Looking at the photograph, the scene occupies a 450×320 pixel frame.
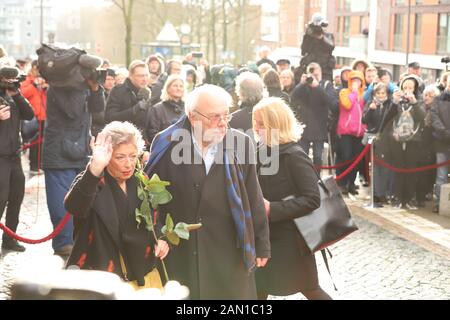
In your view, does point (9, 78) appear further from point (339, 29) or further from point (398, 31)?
point (339, 29)

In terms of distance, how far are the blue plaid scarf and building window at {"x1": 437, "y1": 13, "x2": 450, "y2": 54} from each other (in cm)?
4421

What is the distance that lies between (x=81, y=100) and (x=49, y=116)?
34cm

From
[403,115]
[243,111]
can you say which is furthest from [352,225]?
[403,115]

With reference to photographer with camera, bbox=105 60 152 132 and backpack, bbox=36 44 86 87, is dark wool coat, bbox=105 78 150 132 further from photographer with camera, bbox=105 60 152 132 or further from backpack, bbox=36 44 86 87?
backpack, bbox=36 44 86 87

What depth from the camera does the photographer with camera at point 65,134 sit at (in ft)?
28.9

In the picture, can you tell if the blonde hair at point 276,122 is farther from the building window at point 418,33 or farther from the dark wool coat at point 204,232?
the building window at point 418,33

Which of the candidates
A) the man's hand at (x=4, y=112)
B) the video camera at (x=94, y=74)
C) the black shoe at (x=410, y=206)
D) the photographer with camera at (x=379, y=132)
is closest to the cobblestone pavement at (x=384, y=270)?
the black shoe at (x=410, y=206)

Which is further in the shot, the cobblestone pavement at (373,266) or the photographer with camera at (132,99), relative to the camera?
the photographer with camera at (132,99)

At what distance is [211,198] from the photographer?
5129 millimetres

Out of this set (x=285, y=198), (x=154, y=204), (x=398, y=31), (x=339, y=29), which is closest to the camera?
(x=154, y=204)

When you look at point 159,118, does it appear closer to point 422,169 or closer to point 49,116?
point 49,116

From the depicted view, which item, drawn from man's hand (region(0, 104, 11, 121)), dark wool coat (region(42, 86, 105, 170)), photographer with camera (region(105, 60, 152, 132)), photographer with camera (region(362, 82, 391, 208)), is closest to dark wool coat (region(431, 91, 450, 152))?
photographer with camera (region(362, 82, 391, 208))

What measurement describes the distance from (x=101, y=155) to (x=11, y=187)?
4972 mm

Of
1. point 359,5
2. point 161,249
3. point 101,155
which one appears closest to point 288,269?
point 161,249
